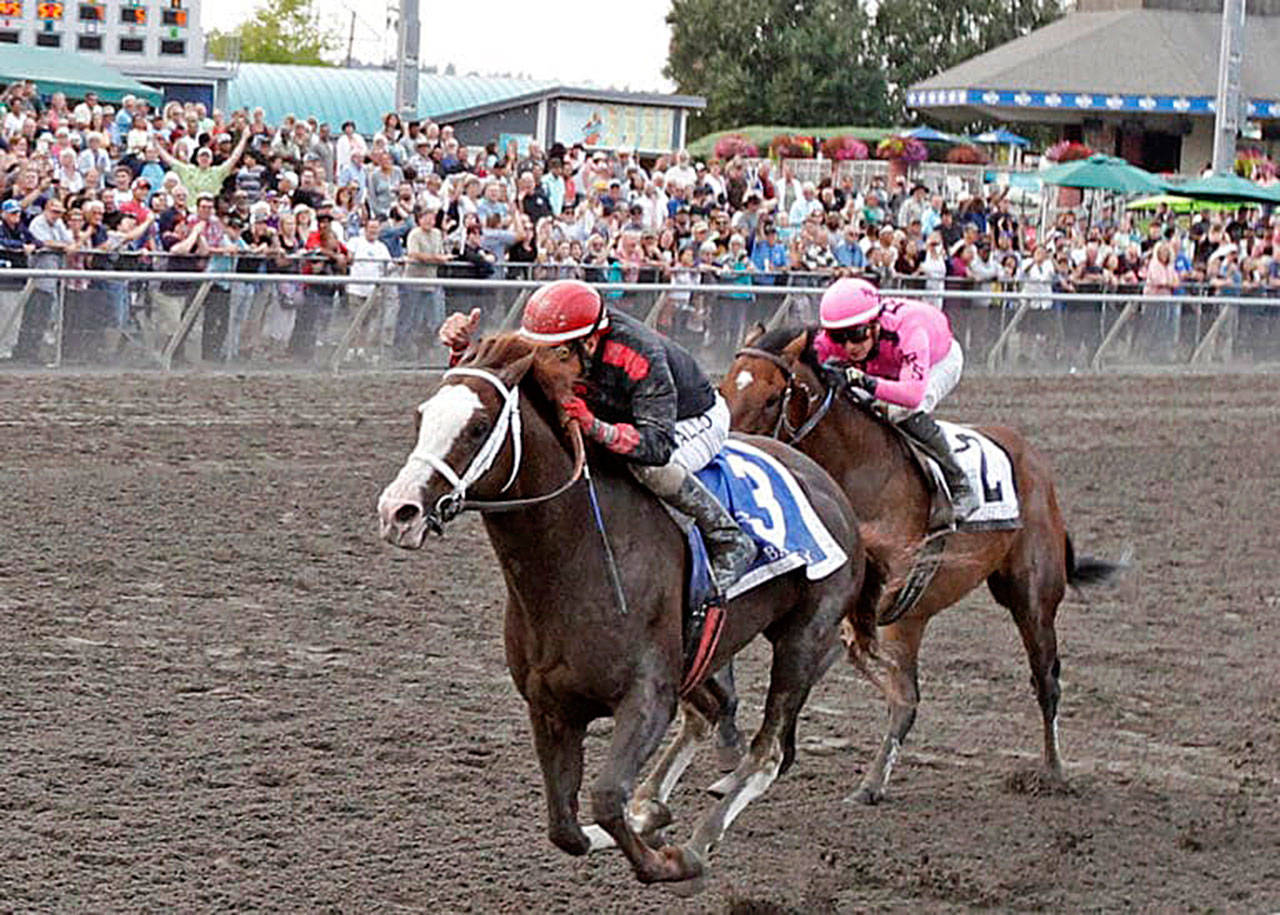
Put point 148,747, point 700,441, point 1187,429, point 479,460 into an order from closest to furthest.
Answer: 1. point 479,460
2. point 700,441
3. point 148,747
4. point 1187,429

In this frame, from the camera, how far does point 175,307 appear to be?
14992mm

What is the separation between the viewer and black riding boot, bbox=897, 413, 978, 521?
754cm

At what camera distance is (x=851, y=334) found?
7566 mm

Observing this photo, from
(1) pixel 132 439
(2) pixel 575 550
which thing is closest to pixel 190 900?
(2) pixel 575 550

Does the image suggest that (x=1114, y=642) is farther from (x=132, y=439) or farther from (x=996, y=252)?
(x=996, y=252)

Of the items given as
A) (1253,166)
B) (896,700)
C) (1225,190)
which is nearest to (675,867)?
(896,700)

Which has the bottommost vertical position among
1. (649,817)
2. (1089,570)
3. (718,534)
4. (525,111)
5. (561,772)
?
(649,817)

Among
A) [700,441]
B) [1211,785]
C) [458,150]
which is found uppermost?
[458,150]

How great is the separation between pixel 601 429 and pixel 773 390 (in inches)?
78.4

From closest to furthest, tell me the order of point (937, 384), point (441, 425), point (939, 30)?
point (441, 425), point (937, 384), point (939, 30)

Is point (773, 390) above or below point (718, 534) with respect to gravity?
above

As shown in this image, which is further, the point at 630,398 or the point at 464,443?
the point at 630,398

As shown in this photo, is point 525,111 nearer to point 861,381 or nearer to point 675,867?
point 861,381

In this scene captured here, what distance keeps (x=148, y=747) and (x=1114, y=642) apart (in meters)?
4.76
